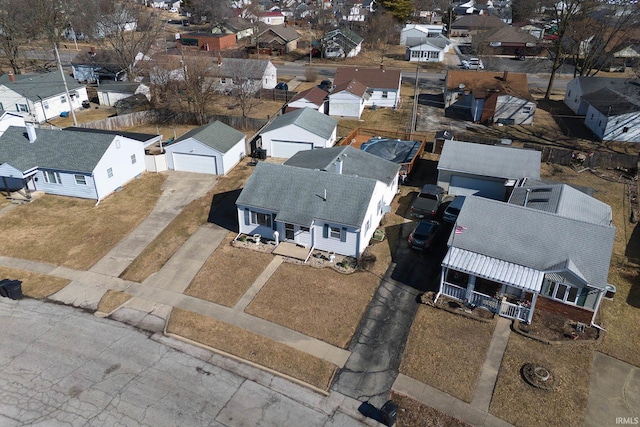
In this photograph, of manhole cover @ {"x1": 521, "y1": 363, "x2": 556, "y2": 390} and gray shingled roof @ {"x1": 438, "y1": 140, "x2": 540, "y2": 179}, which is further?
gray shingled roof @ {"x1": 438, "y1": 140, "x2": 540, "y2": 179}

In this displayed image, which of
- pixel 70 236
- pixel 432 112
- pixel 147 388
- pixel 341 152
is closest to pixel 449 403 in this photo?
pixel 147 388

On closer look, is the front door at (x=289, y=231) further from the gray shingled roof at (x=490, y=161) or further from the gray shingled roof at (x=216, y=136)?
the gray shingled roof at (x=490, y=161)

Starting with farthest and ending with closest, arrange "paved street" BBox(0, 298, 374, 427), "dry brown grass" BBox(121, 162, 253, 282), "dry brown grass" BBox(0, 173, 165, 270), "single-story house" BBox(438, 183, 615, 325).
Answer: "dry brown grass" BBox(0, 173, 165, 270)
"dry brown grass" BBox(121, 162, 253, 282)
"single-story house" BBox(438, 183, 615, 325)
"paved street" BBox(0, 298, 374, 427)

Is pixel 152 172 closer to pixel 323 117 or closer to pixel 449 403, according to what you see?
pixel 323 117

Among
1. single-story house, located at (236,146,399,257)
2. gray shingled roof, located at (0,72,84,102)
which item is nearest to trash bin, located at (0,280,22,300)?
single-story house, located at (236,146,399,257)
